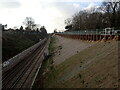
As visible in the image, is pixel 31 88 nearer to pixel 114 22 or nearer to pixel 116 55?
pixel 116 55

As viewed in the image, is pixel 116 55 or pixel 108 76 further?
pixel 116 55

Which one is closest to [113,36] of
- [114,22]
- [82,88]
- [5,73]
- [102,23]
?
[82,88]

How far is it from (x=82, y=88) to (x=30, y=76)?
Answer: 17118 millimetres

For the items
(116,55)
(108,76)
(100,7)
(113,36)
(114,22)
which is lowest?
(108,76)

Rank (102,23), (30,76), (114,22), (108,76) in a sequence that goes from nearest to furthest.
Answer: (108,76)
(30,76)
(114,22)
(102,23)

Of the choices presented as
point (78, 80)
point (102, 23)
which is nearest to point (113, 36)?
point (78, 80)

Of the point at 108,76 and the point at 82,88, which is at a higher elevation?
the point at 108,76

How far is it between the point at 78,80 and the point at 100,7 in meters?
59.9

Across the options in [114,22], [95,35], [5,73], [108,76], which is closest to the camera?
[108,76]

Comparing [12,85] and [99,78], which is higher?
[99,78]

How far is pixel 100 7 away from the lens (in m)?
75.6

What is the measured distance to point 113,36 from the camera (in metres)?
29.6

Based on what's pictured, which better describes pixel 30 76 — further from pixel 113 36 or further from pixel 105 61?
pixel 105 61

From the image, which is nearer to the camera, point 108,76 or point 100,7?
point 108,76
